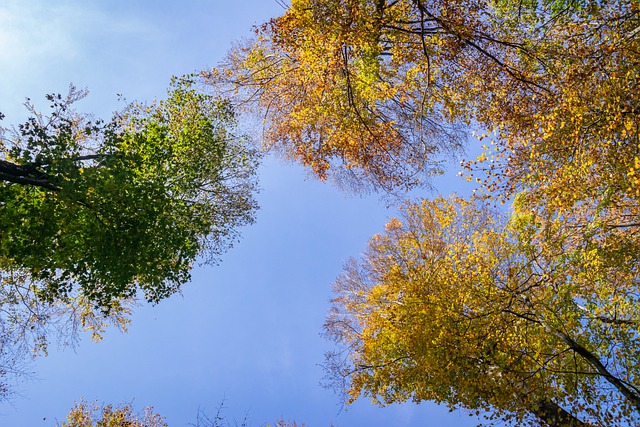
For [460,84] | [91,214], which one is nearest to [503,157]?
[460,84]

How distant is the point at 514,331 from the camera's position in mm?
10578

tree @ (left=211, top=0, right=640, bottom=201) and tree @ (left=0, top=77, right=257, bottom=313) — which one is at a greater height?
tree @ (left=211, top=0, right=640, bottom=201)

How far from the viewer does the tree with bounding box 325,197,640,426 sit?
932cm

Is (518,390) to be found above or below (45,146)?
below

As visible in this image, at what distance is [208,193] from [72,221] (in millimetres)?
6254


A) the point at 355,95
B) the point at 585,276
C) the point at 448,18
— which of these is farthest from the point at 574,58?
the point at 355,95

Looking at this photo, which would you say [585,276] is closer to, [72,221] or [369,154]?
[369,154]

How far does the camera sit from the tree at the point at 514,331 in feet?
30.6

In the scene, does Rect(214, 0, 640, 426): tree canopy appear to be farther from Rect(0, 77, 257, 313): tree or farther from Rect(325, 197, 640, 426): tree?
Rect(0, 77, 257, 313): tree

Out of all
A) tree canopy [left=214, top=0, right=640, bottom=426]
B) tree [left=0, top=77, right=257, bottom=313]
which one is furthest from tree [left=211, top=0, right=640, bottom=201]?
tree [left=0, top=77, right=257, bottom=313]

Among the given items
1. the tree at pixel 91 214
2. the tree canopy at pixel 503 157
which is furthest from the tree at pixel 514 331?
the tree at pixel 91 214

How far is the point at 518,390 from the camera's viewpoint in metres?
9.62

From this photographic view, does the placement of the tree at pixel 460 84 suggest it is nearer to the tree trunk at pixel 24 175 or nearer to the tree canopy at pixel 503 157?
the tree canopy at pixel 503 157

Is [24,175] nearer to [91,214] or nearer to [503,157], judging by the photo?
[91,214]
